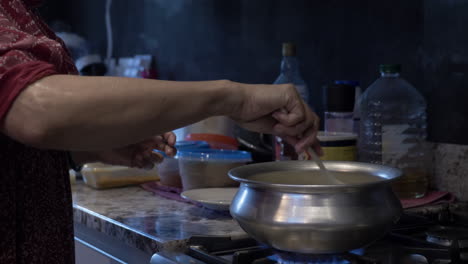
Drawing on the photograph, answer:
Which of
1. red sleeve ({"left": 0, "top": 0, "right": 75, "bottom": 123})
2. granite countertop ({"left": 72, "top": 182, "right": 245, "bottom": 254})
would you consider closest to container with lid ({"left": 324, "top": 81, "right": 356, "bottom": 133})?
granite countertop ({"left": 72, "top": 182, "right": 245, "bottom": 254})

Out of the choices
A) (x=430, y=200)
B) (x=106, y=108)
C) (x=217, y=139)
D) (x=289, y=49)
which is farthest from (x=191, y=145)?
(x=106, y=108)

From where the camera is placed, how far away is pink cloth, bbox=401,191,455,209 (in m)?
1.26

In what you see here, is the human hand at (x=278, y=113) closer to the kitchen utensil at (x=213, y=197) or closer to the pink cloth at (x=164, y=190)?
the kitchen utensil at (x=213, y=197)

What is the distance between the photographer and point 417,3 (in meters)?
1.40

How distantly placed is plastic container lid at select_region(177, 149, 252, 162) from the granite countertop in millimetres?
109

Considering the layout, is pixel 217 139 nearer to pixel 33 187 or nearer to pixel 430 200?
pixel 430 200

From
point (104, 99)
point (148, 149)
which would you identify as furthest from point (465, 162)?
point (104, 99)

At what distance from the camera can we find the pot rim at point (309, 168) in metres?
0.82

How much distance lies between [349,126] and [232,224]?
45 centimetres

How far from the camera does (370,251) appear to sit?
37.9 inches

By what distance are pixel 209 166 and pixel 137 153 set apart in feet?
0.85

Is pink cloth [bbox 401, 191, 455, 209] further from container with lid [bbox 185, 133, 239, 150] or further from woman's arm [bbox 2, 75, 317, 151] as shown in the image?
woman's arm [bbox 2, 75, 317, 151]

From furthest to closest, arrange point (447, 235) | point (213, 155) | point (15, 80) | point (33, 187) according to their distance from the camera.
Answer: point (213, 155) < point (447, 235) < point (33, 187) < point (15, 80)

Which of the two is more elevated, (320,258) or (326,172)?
(326,172)
